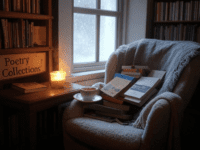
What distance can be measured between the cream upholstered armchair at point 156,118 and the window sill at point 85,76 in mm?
623

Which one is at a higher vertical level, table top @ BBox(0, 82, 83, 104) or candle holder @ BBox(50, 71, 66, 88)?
candle holder @ BBox(50, 71, 66, 88)

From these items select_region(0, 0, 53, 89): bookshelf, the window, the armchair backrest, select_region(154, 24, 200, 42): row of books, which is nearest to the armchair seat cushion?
the armchair backrest

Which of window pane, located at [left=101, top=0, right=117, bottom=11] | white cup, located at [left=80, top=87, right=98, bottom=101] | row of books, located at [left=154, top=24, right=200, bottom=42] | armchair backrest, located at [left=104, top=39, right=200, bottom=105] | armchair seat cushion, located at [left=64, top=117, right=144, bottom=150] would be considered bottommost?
armchair seat cushion, located at [left=64, top=117, right=144, bottom=150]

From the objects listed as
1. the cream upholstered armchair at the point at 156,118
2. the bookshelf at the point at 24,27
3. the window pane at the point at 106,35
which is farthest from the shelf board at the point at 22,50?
the window pane at the point at 106,35

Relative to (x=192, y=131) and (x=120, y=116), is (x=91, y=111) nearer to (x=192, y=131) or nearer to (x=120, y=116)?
(x=120, y=116)

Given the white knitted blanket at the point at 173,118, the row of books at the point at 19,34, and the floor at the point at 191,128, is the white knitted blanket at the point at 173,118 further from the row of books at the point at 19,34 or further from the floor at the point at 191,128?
the row of books at the point at 19,34

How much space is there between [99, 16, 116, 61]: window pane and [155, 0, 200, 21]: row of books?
593 millimetres

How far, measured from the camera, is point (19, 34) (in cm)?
164

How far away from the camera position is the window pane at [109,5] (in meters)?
2.69

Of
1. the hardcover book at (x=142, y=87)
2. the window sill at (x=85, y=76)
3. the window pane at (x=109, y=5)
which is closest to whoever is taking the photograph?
the hardcover book at (x=142, y=87)

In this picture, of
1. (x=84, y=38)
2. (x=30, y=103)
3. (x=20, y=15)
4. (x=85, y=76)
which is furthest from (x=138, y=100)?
(x=84, y=38)

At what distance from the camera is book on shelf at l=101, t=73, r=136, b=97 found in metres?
1.69

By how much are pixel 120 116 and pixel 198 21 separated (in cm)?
153

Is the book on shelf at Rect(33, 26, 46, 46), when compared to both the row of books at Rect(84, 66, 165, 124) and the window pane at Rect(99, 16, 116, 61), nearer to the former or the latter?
the row of books at Rect(84, 66, 165, 124)
